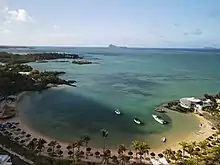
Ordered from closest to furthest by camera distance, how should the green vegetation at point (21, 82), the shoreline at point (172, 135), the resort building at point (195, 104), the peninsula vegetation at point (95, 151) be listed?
the peninsula vegetation at point (95, 151) → the shoreline at point (172, 135) → the resort building at point (195, 104) → the green vegetation at point (21, 82)

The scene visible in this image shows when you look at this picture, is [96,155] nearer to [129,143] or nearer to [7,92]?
[129,143]

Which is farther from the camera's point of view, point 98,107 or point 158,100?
point 158,100

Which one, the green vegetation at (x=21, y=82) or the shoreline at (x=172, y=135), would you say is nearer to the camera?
the shoreline at (x=172, y=135)

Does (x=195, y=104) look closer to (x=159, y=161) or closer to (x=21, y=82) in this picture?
(x=159, y=161)

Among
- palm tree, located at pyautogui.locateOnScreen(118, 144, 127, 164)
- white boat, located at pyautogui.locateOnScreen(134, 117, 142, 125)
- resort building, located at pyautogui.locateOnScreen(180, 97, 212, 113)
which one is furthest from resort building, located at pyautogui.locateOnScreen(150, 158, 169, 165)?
resort building, located at pyautogui.locateOnScreen(180, 97, 212, 113)

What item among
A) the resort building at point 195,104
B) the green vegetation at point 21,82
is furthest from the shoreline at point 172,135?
the green vegetation at point 21,82

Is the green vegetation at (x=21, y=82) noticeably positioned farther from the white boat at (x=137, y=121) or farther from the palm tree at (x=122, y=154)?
the palm tree at (x=122, y=154)

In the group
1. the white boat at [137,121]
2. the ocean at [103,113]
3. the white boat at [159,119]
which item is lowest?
the ocean at [103,113]

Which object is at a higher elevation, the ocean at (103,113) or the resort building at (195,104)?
the resort building at (195,104)

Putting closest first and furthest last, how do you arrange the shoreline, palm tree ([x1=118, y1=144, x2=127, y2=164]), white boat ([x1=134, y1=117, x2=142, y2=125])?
1. palm tree ([x1=118, y1=144, x2=127, y2=164])
2. the shoreline
3. white boat ([x1=134, y1=117, x2=142, y2=125])

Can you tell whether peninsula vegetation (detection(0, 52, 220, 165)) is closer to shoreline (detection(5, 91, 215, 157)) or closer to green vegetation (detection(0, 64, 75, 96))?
shoreline (detection(5, 91, 215, 157))

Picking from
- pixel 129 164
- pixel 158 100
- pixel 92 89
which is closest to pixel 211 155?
pixel 129 164
